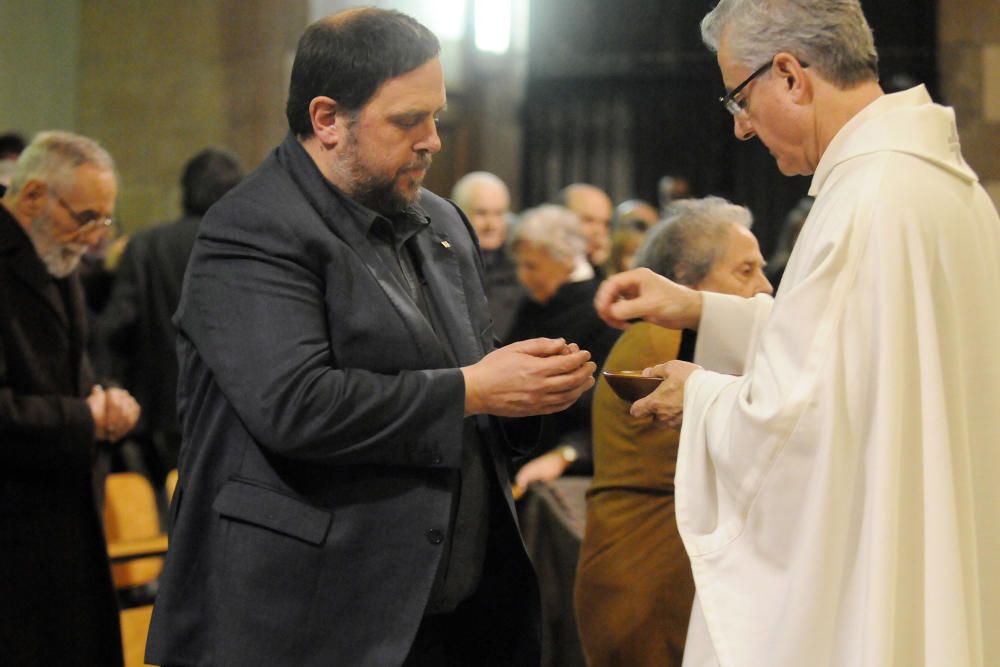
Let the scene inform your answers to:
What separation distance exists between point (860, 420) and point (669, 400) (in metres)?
0.43

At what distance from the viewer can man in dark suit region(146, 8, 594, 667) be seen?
2.25 metres

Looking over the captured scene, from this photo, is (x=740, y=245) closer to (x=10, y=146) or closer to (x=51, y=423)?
(x=51, y=423)

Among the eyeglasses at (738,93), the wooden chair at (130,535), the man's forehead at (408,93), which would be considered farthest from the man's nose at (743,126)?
the wooden chair at (130,535)

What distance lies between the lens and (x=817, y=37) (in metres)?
2.29

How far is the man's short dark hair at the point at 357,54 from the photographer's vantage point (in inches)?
93.8

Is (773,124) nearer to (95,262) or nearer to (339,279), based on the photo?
(339,279)

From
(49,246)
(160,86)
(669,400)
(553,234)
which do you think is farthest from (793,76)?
(160,86)

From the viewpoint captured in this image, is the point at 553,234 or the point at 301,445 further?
the point at 553,234

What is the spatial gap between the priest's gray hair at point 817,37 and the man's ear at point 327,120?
763mm

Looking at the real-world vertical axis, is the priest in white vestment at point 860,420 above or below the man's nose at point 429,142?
below

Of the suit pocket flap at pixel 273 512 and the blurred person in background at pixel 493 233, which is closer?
the suit pocket flap at pixel 273 512

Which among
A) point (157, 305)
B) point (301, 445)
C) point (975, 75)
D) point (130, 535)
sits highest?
point (975, 75)

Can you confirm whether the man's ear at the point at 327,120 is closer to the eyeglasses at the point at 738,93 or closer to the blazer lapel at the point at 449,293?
the blazer lapel at the point at 449,293

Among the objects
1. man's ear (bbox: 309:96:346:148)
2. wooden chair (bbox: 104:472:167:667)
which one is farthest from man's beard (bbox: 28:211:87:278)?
man's ear (bbox: 309:96:346:148)
